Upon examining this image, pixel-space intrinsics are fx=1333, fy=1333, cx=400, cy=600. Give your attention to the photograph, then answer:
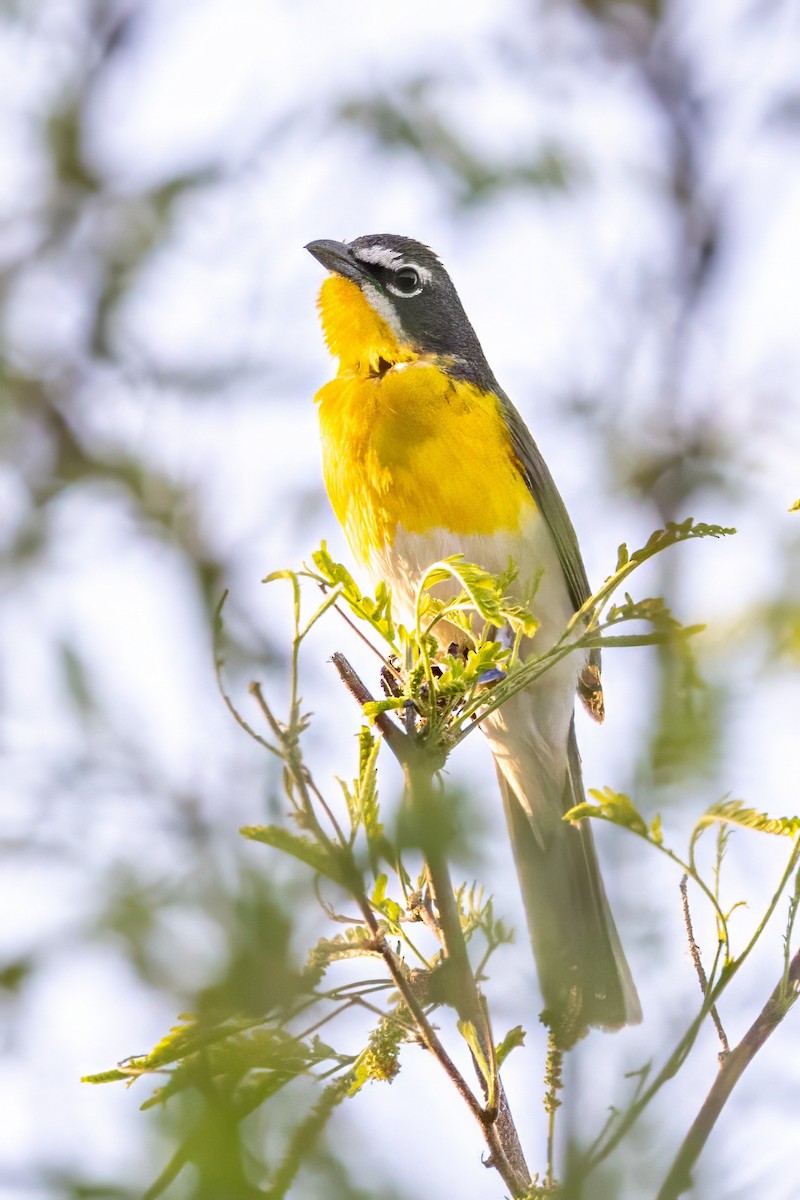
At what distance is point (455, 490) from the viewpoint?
4527 millimetres

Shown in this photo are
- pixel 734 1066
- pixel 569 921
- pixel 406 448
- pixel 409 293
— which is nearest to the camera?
pixel 734 1066

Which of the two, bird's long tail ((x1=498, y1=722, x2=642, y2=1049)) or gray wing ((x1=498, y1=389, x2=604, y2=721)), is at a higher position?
gray wing ((x1=498, y1=389, x2=604, y2=721))

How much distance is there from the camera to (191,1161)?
4.53ft

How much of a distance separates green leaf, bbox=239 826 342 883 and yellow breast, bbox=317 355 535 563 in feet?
9.30

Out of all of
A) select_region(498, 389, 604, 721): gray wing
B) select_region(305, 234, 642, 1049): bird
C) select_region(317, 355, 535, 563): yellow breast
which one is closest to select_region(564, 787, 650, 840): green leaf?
select_region(305, 234, 642, 1049): bird

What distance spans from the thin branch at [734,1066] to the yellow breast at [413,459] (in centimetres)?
274

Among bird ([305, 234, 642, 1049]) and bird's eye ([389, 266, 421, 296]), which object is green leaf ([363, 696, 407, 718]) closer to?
bird ([305, 234, 642, 1049])

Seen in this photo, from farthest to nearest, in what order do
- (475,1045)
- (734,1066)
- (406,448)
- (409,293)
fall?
(409,293)
(406,448)
(475,1045)
(734,1066)

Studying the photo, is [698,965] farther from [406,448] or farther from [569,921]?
[406,448]

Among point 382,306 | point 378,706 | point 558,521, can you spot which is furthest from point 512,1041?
point 382,306

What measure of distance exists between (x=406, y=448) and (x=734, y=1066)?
2.92 m

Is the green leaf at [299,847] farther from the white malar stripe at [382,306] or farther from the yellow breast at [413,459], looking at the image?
the white malar stripe at [382,306]

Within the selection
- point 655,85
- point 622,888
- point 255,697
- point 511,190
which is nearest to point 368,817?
point 255,697

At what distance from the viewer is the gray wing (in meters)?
4.95
